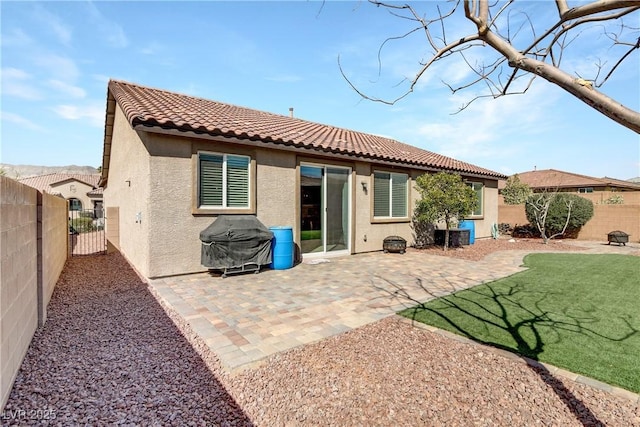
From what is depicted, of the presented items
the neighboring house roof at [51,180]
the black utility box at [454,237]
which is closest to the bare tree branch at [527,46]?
Answer: the black utility box at [454,237]

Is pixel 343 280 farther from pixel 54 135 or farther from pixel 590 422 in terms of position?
pixel 54 135

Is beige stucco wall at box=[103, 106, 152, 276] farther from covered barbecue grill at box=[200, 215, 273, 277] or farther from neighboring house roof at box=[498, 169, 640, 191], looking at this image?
neighboring house roof at box=[498, 169, 640, 191]

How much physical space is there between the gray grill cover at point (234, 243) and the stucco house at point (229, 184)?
22.1 inches

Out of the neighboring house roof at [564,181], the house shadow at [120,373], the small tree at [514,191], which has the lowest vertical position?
the house shadow at [120,373]

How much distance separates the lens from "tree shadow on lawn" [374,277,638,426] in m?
3.64

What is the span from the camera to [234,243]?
806 centimetres

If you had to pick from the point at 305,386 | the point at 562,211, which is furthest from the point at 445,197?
the point at 305,386

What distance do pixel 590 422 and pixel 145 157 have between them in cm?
922

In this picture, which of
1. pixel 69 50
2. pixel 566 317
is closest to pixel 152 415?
pixel 566 317

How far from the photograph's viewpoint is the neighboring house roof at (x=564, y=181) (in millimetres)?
34719

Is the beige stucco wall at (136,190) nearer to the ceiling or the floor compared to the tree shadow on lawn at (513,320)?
nearer to the ceiling

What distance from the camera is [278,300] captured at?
6.22 metres

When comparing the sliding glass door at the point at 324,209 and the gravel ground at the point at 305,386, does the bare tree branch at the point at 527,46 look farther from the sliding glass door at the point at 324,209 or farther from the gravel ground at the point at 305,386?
the sliding glass door at the point at 324,209

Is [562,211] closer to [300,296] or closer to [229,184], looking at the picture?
[300,296]
